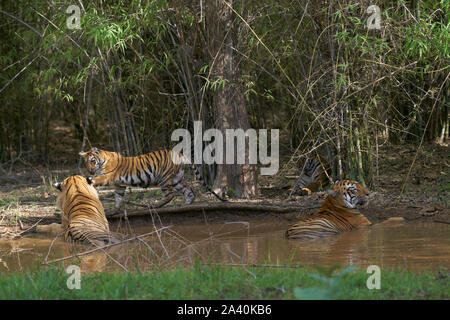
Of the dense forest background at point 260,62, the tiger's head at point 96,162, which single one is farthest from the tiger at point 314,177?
the tiger's head at point 96,162

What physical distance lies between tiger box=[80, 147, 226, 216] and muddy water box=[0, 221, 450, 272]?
1254 mm

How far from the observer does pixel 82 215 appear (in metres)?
6.40

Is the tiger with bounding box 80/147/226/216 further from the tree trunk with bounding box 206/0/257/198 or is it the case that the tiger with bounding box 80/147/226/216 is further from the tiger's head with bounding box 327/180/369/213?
the tiger's head with bounding box 327/180/369/213

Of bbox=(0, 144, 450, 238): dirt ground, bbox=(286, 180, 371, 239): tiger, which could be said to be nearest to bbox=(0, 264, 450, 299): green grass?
bbox=(286, 180, 371, 239): tiger

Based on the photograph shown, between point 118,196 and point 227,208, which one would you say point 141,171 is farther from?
point 227,208

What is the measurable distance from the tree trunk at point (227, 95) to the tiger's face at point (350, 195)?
64.3 inches

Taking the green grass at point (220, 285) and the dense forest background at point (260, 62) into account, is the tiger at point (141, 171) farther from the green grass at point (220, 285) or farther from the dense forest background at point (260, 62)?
the green grass at point (220, 285)

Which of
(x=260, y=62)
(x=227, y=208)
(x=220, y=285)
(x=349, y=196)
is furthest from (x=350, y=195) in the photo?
(x=220, y=285)

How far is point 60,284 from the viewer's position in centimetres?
393

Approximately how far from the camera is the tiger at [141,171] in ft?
25.9

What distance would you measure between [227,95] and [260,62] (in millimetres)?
625
